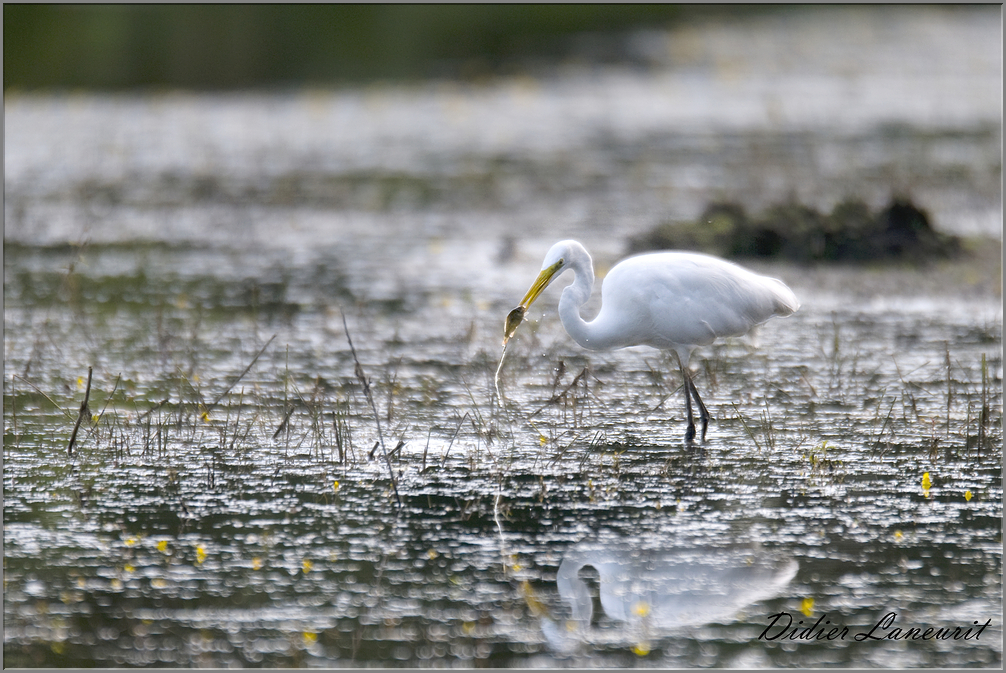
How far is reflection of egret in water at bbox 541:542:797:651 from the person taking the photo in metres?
3.93

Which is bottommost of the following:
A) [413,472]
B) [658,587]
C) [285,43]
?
[658,587]

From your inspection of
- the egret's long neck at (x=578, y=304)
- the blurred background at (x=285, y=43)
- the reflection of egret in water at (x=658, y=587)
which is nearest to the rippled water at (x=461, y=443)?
the reflection of egret in water at (x=658, y=587)

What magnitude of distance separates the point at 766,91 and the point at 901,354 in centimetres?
1323

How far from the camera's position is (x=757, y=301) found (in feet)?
20.2

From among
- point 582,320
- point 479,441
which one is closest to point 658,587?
point 479,441

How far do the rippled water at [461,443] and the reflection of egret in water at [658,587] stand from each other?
1 cm

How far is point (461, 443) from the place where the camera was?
18.8ft

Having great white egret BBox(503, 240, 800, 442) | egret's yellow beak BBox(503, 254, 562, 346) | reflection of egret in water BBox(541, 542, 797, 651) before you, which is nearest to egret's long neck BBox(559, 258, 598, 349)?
great white egret BBox(503, 240, 800, 442)

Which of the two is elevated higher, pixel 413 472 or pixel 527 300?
pixel 527 300

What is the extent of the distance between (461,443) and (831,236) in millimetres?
4985

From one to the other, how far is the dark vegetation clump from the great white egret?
11.9 feet

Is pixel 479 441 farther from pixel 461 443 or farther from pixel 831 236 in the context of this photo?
pixel 831 236

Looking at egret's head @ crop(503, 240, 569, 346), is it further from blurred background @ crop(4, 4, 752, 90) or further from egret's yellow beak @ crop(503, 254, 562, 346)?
blurred background @ crop(4, 4, 752, 90)

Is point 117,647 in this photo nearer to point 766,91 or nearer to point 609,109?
point 609,109
